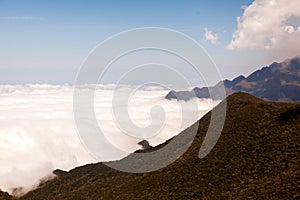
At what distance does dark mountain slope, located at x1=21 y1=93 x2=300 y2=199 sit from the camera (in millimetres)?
82750

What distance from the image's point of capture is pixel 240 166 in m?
95.9

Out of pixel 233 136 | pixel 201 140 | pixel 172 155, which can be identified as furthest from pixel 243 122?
pixel 172 155

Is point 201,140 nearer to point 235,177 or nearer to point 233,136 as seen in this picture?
point 233,136

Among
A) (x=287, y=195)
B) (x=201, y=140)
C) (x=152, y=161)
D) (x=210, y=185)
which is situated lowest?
(x=287, y=195)

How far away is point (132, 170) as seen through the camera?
469 feet

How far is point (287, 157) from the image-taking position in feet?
297

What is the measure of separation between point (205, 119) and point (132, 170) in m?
40.9

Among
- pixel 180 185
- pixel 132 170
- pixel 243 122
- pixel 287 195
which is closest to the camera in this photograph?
pixel 287 195

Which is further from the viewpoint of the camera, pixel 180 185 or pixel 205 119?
pixel 205 119

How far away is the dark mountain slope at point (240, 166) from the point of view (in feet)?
271

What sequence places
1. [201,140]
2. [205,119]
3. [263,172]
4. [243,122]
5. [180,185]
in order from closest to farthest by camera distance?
[263,172], [180,185], [243,122], [201,140], [205,119]

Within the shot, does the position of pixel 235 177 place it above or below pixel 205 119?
below

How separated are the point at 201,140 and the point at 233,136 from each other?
18.6m

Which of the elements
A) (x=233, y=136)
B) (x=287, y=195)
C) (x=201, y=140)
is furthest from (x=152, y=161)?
(x=287, y=195)
